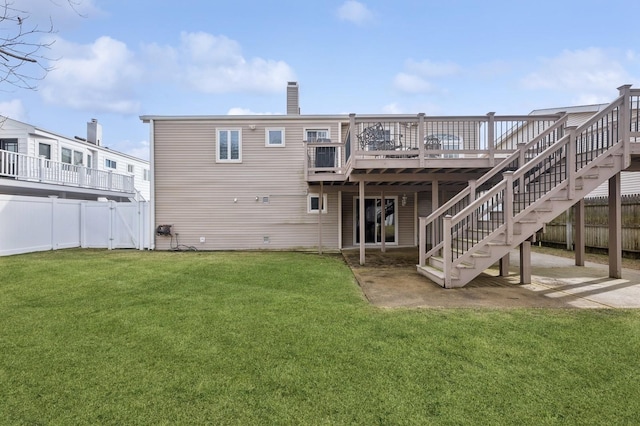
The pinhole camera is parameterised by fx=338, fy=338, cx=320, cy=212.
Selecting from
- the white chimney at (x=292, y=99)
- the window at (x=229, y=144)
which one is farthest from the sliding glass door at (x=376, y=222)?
the window at (x=229, y=144)

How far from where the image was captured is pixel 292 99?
45.3 ft

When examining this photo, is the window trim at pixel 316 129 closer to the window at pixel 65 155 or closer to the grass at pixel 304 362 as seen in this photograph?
the grass at pixel 304 362

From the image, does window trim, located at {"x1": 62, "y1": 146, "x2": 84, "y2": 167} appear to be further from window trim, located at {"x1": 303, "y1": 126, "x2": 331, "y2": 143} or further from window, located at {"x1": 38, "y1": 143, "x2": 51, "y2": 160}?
window trim, located at {"x1": 303, "y1": 126, "x2": 331, "y2": 143}

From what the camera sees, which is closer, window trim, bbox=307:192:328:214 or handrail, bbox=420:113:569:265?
Result: handrail, bbox=420:113:569:265

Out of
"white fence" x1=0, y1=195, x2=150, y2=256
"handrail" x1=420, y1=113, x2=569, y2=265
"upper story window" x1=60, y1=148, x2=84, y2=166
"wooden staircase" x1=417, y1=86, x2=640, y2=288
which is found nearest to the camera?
"wooden staircase" x1=417, y1=86, x2=640, y2=288

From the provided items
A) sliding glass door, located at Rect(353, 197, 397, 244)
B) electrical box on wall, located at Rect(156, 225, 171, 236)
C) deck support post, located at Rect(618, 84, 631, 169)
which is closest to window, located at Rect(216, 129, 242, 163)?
electrical box on wall, located at Rect(156, 225, 171, 236)

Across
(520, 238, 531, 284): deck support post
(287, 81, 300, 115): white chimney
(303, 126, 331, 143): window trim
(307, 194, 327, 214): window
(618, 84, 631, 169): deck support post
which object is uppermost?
(287, 81, 300, 115): white chimney

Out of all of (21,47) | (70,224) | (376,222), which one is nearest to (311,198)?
(376,222)

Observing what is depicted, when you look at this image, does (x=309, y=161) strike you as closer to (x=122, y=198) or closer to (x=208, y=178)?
(x=208, y=178)

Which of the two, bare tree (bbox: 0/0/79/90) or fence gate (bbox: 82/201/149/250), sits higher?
bare tree (bbox: 0/0/79/90)

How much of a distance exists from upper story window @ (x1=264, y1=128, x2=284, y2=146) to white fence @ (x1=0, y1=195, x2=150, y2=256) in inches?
203

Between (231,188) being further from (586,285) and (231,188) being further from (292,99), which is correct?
(586,285)

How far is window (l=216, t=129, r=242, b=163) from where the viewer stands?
12.8 m

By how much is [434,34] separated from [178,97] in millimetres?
10296
